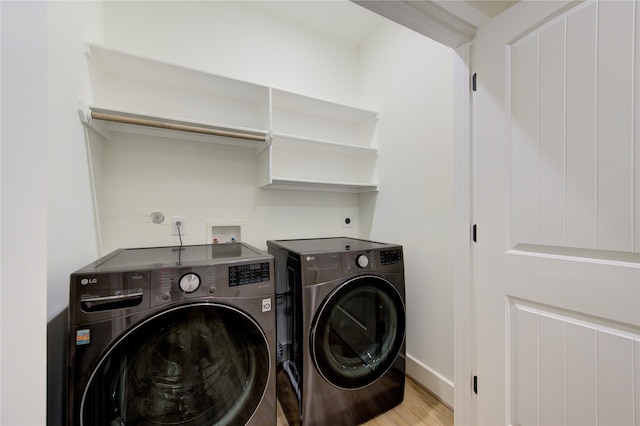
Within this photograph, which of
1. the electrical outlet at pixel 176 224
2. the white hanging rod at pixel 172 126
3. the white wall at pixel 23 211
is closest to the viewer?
the white wall at pixel 23 211

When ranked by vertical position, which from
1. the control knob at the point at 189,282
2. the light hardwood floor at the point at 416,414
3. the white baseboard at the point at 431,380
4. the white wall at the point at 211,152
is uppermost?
the white wall at the point at 211,152

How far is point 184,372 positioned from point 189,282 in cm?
39

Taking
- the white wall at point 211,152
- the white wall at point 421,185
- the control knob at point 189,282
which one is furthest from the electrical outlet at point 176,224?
the white wall at point 421,185

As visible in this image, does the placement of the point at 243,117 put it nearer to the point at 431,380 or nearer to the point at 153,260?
the point at 153,260

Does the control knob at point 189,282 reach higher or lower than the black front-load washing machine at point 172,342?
higher

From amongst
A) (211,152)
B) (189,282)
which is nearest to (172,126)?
(211,152)

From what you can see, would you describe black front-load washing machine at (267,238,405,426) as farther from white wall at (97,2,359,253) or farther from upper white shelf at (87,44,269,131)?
upper white shelf at (87,44,269,131)

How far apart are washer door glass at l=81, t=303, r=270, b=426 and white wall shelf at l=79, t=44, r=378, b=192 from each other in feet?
3.13

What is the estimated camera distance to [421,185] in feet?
5.40

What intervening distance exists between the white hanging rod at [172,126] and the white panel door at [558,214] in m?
1.26

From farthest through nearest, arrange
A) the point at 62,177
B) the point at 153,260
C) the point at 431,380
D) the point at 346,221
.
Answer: the point at 346,221, the point at 431,380, the point at 153,260, the point at 62,177

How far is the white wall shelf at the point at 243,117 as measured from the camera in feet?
4.48

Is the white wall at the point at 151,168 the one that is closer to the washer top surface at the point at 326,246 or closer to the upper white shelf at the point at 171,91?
the upper white shelf at the point at 171,91

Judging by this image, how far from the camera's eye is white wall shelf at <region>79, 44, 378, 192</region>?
1.37 meters
